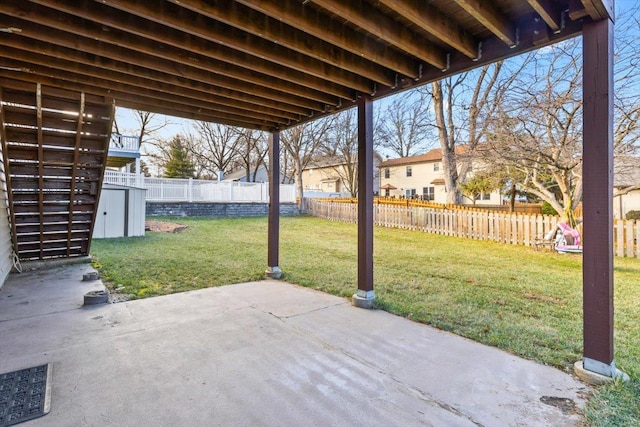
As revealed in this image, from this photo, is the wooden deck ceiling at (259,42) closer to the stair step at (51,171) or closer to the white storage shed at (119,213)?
the stair step at (51,171)

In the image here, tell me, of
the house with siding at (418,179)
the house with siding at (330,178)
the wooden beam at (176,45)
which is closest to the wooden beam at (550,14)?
the wooden beam at (176,45)

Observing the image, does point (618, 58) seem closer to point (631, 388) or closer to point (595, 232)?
point (595, 232)

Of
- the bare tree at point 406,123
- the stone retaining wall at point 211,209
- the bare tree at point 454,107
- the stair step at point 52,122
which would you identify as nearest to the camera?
the stair step at point 52,122

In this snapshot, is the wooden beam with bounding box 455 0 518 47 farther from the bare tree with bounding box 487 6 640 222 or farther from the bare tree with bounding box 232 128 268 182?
the bare tree with bounding box 232 128 268 182

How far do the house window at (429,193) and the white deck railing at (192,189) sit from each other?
1320 centimetres

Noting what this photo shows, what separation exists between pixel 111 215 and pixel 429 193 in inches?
892

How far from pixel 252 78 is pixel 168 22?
1083mm

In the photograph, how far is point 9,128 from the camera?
13.4 feet

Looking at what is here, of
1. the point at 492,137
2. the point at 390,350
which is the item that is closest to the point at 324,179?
the point at 492,137

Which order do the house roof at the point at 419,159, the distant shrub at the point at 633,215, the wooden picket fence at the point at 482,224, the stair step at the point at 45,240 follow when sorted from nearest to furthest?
the stair step at the point at 45,240 < the wooden picket fence at the point at 482,224 < the distant shrub at the point at 633,215 < the house roof at the point at 419,159

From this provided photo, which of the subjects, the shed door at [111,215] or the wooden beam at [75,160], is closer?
the wooden beam at [75,160]

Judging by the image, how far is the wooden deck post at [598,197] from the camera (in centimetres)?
221

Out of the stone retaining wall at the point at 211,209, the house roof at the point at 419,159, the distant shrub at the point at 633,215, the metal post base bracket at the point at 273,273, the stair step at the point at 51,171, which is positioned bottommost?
the metal post base bracket at the point at 273,273

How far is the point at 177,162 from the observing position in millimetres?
26359
